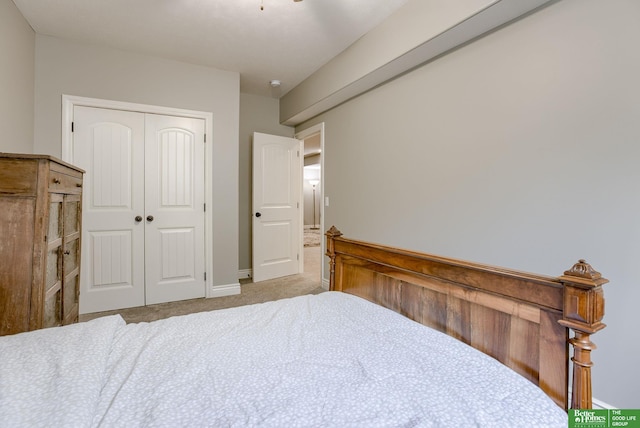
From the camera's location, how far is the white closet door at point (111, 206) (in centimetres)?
292

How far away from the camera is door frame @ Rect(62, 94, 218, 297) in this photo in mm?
2818

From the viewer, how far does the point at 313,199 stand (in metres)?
10.8

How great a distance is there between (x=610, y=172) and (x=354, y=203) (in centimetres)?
210

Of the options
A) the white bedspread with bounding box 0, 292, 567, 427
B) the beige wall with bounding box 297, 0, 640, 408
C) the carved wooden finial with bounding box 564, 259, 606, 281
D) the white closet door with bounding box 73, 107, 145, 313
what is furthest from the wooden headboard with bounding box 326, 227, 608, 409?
the white closet door with bounding box 73, 107, 145, 313

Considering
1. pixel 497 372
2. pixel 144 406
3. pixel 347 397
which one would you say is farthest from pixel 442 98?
pixel 144 406

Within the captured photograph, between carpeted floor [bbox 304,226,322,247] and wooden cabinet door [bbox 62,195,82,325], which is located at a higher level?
wooden cabinet door [bbox 62,195,82,325]

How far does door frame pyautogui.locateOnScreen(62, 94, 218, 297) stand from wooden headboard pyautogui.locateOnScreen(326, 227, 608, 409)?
7.93 feet

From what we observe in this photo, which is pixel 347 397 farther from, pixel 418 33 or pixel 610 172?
pixel 418 33

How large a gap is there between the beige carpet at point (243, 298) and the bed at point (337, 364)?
2.00m

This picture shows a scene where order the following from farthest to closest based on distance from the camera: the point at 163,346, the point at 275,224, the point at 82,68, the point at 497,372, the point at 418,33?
the point at 275,224, the point at 82,68, the point at 418,33, the point at 163,346, the point at 497,372

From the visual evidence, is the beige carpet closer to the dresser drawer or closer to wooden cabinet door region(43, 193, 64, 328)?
wooden cabinet door region(43, 193, 64, 328)

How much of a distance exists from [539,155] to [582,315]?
4.09ft

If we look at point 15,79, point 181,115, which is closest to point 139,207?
point 181,115

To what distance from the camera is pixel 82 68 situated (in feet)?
9.41
